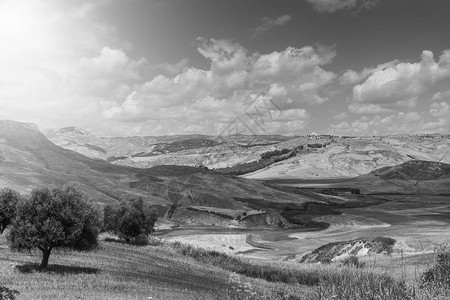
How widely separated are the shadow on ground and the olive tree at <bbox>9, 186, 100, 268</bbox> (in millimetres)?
1053

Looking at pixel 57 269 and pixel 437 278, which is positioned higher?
pixel 437 278

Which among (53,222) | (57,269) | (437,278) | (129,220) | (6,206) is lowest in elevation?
(129,220)

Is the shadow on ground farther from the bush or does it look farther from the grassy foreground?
the bush

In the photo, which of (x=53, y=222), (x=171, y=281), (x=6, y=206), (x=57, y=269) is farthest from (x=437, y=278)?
(x=6, y=206)

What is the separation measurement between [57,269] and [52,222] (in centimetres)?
498

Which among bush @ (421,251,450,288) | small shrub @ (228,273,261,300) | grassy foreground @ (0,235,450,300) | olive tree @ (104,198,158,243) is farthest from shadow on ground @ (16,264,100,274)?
olive tree @ (104,198,158,243)

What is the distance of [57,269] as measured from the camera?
41.7 metres

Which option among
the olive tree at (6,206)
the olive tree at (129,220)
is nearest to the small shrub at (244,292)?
the olive tree at (6,206)

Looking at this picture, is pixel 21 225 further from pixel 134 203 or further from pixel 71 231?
pixel 134 203

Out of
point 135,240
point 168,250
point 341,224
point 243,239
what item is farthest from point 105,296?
point 341,224

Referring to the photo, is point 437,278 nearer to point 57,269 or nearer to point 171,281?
point 171,281

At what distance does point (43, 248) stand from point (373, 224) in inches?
6590

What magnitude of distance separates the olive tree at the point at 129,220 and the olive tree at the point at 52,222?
50782 mm

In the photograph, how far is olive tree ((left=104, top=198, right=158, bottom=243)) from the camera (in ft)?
310
